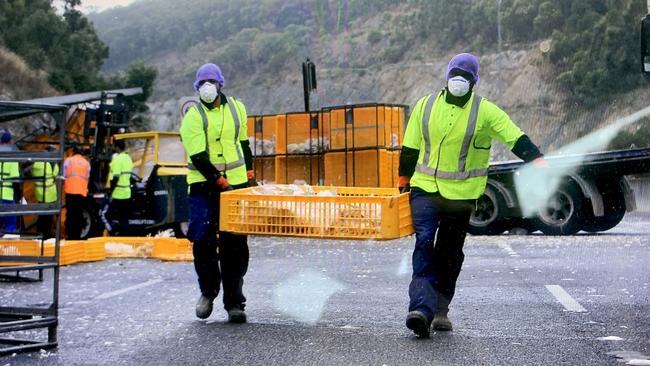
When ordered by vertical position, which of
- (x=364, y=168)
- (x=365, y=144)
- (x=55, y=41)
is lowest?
(x=364, y=168)

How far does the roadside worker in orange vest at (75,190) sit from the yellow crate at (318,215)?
1230cm

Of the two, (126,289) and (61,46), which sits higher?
(61,46)

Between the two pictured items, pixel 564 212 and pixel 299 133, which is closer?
pixel 564 212

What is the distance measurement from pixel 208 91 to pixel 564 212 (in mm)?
13120

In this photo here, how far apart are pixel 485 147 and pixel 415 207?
65 cm

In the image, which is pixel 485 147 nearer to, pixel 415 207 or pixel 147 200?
pixel 415 207

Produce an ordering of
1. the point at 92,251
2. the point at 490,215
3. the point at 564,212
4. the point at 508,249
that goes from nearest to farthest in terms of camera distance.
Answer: the point at 92,251 → the point at 508,249 → the point at 564,212 → the point at 490,215

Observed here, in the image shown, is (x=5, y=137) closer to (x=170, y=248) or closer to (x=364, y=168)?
(x=170, y=248)

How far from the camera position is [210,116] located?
26.1 ft

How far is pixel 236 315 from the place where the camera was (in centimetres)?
775

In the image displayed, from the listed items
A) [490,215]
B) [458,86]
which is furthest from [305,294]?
[490,215]

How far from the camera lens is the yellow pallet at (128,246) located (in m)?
15.2

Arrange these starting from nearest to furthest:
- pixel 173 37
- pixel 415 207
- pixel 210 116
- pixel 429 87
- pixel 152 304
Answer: pixel 415 207
pixel 210 116
pixel 152 304
pixel 429 87
pixel 173 37

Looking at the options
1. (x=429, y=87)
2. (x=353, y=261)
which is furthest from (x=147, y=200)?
(x=429, y=87)
